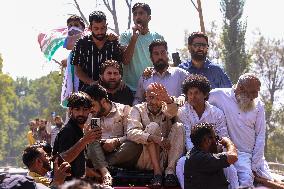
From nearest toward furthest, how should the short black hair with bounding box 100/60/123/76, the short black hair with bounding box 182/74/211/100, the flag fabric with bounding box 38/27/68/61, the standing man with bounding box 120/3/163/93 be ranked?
the short black hair with bounding box 182/74/211/100 → the short black hair with bounding box 100/60/123/76 → the standing man with bounding box 120/3/163/93 → the flag fabric with bounding box 38/27/68/61

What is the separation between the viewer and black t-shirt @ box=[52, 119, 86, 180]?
5133 millimetres

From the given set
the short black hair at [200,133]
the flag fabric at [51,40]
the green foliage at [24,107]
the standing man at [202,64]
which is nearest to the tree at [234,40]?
the flag fabric at [51,40]

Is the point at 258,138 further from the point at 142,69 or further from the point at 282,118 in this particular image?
the point at 282,118

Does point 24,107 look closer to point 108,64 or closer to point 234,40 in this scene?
point 234,40

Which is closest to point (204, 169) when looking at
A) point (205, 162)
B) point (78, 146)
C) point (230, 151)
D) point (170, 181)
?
point (205, 162)

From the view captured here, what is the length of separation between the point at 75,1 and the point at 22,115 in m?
78.6

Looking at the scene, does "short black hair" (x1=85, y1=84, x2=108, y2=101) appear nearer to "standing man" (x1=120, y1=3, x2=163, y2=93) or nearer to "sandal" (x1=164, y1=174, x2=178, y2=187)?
"sandal" (x1=164, y1=174, x2=178, y2=187)

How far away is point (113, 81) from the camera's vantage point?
675cm

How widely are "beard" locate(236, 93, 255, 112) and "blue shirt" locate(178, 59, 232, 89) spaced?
0.90 meters

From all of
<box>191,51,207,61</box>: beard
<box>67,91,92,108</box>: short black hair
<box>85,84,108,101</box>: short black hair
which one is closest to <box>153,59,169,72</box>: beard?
<box>191,51,207,61</box>: beard

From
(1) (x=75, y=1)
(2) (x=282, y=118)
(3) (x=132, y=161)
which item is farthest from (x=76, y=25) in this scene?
(2) (x=282, y=118)

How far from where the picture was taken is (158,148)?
5.94m

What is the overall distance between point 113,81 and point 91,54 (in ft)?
2.21

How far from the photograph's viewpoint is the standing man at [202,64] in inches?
281
